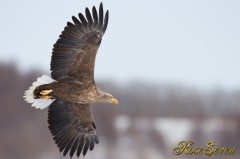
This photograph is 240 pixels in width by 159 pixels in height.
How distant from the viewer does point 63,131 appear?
1078 centimetres

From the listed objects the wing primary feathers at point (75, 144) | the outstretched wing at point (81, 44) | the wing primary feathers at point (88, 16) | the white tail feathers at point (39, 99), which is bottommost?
the wing primary feathers at point (75, 144)

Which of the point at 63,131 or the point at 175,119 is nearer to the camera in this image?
the point at 63,131

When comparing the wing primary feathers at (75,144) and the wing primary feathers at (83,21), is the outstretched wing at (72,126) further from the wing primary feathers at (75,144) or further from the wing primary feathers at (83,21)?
the wing primary feathers at (83,21)

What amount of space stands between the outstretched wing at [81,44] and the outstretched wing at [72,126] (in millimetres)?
807

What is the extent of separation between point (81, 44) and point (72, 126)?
1.51 m

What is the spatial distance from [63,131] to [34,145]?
15424 mm

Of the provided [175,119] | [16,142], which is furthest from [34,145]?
[175,119]

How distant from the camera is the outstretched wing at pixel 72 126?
10.7 m

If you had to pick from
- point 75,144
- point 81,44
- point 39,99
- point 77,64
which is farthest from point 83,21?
point 75,144

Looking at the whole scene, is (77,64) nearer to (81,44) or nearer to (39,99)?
(81,44)

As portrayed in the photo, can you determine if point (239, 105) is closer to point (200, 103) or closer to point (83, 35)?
point (200, 103)

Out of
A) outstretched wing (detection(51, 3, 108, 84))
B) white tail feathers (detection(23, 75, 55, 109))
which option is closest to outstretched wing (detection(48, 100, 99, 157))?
white tail feathers (detection(23, 75, 55, 109))

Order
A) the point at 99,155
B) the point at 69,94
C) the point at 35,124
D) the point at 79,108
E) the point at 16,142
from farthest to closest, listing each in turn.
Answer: the point at 35,124, the point at 16,142, the point at 99,155, the point at 79,108, the point at 69,94

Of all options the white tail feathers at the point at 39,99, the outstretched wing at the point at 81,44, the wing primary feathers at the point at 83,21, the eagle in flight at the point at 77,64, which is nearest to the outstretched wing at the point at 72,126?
the white tail feathers at the point at 39,99
